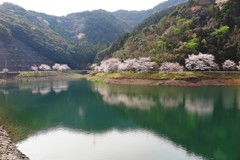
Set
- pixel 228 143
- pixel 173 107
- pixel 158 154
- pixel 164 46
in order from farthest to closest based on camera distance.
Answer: pixel 164 46
pixel 173 107
pixel 228 143
pixel 158 154

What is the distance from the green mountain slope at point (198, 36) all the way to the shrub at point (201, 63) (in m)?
3.62

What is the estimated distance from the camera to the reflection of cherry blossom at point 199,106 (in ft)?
179

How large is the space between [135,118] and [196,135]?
48.1 ft

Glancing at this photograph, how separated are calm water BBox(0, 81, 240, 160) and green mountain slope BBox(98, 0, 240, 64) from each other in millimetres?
43782

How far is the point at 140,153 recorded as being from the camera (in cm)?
3219

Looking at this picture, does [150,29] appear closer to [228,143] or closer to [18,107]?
[18,107]

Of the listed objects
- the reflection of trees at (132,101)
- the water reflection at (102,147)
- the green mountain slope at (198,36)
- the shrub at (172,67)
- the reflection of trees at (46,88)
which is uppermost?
the green mountain slope at (198,36)

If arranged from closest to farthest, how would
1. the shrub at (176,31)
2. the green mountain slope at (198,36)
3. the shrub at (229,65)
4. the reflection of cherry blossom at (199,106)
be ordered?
1. the reflection of cherry blossom at (199,106)
2. the shrub at (229,65)
3. the green mountain slope at (198,36)
4. the shrub at (176,31)

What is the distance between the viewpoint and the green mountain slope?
111938 mm

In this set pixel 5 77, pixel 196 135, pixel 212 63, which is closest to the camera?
pixel 196 135

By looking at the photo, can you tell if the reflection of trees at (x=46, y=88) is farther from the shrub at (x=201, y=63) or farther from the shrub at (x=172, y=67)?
the shrub at (x=201, y=63)

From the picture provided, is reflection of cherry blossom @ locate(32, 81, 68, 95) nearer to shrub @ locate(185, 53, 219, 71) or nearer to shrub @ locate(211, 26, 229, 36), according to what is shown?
shrub @ locate(185, 53, 219, 71)

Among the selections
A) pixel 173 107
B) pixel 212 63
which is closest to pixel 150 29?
pixel 212 63

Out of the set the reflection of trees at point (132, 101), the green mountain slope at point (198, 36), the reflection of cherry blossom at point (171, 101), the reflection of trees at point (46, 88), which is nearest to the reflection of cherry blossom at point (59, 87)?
the reflection of trees at point (46, 88)
